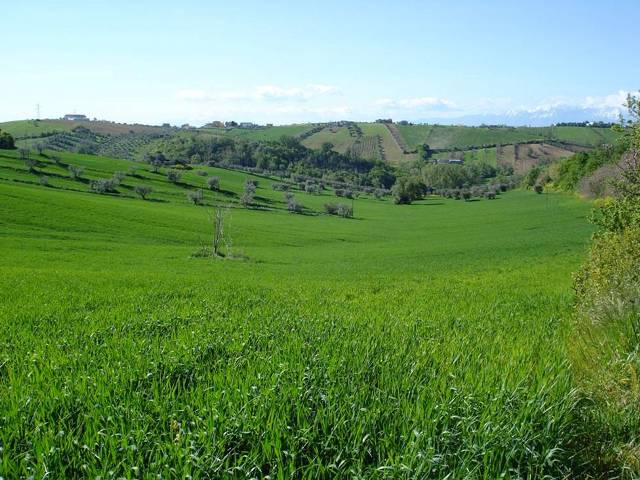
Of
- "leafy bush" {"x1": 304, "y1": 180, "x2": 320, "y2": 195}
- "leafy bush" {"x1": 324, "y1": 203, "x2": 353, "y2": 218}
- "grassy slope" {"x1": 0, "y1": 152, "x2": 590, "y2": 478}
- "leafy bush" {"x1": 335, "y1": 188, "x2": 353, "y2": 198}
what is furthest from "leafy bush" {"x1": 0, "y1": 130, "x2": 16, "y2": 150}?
"grassy slope" {"x1": 0, "y1": 152, "x2": 590, "y2": 478}

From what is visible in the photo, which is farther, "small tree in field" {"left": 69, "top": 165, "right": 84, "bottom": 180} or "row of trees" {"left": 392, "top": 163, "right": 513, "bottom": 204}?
"row of trees" {"left": 392, "top": 163, "right": 513, "bottom": 204}

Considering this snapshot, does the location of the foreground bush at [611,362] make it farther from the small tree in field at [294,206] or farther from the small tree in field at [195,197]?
the small tree in field at [294,206]

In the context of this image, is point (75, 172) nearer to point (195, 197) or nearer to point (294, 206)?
point (195, 197)

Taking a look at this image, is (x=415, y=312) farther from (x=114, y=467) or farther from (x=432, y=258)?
(x=432, y=258)

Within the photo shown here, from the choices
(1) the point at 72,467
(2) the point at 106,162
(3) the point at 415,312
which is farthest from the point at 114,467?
(2) the point at 106,162

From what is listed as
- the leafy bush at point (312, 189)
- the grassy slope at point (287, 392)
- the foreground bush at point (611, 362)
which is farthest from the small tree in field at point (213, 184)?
the foreground bush at point (611, 362)

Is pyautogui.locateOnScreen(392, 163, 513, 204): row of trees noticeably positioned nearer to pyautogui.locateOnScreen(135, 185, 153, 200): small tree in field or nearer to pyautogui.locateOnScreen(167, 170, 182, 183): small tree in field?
pyautogui.locateOnScreen(167, 170, 182, 183): small tree in field

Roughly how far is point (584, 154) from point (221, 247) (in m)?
101

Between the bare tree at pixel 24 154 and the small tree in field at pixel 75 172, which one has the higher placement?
the bare tree at pixel 24 154

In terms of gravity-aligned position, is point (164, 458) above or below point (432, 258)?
above

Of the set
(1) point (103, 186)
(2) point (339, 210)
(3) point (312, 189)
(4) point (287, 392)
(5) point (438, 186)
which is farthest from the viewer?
(5) point (438, 186)

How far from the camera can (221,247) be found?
6831 cm

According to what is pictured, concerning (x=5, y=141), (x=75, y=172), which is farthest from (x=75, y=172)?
(x=5, y=141)

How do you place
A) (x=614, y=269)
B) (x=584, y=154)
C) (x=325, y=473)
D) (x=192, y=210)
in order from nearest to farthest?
(x=325, y=473) → (x=614, y=269) → (x=192, y=210) → (x=584, y=154)
